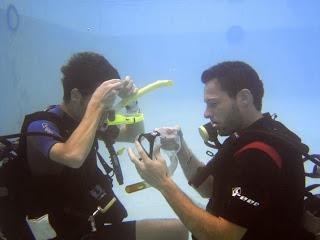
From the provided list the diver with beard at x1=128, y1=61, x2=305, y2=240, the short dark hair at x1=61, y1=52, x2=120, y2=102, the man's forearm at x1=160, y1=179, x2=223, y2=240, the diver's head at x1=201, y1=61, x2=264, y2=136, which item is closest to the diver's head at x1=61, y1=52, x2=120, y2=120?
the short dark hair at x1=61, y1=52, x2=120, y2=102

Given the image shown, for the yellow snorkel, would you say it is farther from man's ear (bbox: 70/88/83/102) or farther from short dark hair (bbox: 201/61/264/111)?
short dark hair (bbox: 201/61/264/111)

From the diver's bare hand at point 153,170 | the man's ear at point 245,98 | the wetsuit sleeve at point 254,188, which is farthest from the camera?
the man's ear at point 245,98

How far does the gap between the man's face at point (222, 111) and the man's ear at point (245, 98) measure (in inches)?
1.7

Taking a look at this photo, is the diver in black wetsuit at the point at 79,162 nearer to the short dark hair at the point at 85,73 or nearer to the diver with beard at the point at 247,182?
the short dark hair at the point at 85,73

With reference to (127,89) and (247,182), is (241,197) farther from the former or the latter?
(127,89)

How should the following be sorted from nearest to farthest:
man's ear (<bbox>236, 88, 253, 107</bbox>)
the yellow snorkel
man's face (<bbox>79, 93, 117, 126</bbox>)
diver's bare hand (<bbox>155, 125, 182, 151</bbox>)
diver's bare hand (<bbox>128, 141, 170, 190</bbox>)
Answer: diver's bare hand (<bbox>128, 141, 170, 190</bbox>) < man's ear (<bbox>236, 88, 253, 107</bbox>) < man's face (<bbox>79, 93, 117, 126</bbox>) < diver's bare hand (<bbox>155, 125, 182, 151</bbox>) < the yellow snorkel

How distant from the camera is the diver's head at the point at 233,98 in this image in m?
2.35

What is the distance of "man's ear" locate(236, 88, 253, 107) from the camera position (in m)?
2.35

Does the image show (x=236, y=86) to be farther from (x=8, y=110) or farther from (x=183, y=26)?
(x=183, y=26)

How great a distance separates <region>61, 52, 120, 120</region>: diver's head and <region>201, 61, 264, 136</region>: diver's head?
0.91m

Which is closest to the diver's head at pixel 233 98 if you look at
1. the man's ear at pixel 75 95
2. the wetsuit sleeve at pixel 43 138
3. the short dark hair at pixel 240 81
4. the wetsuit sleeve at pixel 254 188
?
the short dark hair at pixel 240 81

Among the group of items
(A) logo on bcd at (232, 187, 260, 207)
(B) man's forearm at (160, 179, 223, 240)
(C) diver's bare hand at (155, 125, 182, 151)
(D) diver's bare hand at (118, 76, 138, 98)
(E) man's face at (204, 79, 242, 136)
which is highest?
(D) diver's bare hand at (118, 76, 138, 98)

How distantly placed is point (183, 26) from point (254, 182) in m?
22.9

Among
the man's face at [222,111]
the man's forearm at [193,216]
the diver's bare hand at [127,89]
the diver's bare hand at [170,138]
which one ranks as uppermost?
the diver's bare hand at [127,89]
